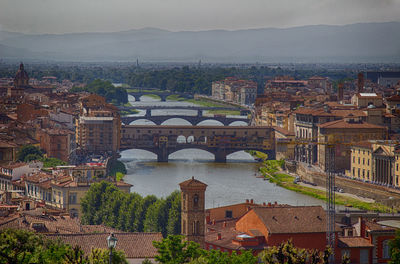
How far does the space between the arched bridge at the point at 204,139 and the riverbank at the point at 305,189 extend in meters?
1.46

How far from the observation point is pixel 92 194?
58.8 feet

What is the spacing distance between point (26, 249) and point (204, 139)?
27040mm

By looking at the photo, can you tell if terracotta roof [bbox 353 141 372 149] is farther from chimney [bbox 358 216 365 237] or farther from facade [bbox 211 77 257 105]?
facade [bbox 211 77 257 105]

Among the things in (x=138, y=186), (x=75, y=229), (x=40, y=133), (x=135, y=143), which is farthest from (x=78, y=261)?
(x=135, y=143)

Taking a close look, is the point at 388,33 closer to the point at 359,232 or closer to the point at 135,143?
the point at 135,143

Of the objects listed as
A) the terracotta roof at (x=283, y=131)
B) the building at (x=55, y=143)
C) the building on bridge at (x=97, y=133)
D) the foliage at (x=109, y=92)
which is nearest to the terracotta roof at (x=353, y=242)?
the building at (x=55, y=143)

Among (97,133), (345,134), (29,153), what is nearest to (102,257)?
(29,153)

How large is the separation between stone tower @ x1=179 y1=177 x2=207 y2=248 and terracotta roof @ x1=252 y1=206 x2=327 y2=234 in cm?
76

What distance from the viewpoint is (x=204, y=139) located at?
122 ft

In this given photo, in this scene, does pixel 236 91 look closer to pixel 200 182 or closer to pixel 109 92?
pixel 109 92

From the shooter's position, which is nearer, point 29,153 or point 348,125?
point 29,153

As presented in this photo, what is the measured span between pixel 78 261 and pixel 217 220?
647 cm

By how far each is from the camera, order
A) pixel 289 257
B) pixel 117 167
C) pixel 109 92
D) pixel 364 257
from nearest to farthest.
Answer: pixel 289 257
pixel 364 257
pixel 117 167
pixel 109 92

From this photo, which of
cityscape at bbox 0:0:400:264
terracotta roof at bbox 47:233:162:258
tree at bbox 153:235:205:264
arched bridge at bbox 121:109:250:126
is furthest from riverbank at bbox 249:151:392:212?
arched bridge at bbox 121:109:250:126
